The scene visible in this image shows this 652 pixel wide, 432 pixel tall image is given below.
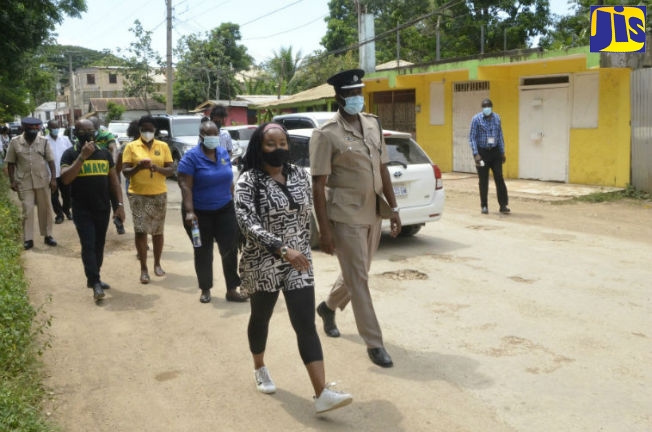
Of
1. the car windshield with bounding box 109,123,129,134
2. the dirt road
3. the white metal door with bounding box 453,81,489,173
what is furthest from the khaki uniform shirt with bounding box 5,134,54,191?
the car windshield with bounding box 109,123,129,134

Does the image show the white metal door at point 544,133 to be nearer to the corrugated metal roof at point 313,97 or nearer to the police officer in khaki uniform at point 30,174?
the corrugated metal roof at point 313,97

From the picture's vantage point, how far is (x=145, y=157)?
293 inches

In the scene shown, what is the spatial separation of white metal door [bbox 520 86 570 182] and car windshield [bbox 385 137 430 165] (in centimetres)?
786

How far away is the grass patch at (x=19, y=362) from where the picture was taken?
370 centimetres

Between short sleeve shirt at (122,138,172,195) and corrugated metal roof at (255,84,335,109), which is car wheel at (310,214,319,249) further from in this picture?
corrugated metal roof at (255,84,335,109)

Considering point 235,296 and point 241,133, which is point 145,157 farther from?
point 241,133

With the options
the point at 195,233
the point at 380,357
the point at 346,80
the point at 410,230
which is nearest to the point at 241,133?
the point at 410,230

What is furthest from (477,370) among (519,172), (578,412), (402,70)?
(402,70)

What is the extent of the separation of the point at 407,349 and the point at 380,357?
0.40 metres

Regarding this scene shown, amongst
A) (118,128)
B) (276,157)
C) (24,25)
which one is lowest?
(276,157)

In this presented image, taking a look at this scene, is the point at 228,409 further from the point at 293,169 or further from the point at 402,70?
the point at 402,70

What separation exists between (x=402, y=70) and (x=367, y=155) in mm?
15450

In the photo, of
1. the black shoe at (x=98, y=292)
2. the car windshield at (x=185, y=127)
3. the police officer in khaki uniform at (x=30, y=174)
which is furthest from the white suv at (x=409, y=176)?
the car windshield at (x=185, y=127)

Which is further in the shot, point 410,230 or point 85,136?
point 410,230
